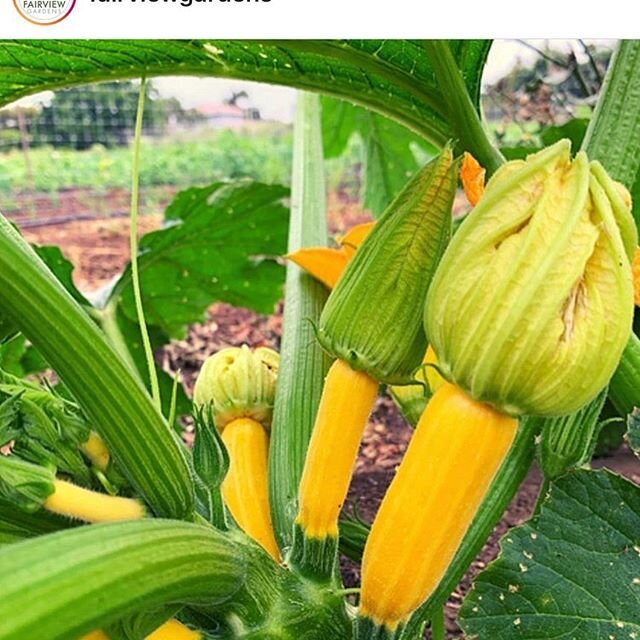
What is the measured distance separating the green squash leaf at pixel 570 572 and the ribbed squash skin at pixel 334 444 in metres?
→ 0.15

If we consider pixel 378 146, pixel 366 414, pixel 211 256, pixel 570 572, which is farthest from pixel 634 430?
pixel 378 146

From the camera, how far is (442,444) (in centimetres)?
72

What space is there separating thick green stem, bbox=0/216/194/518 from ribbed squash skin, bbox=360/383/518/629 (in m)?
0.16

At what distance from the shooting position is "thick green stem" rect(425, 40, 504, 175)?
40.9 inches

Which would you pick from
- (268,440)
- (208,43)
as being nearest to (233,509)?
(268,440)

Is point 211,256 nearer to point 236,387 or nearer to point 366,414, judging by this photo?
point 236,387

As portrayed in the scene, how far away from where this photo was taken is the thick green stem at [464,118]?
A: 104 cm

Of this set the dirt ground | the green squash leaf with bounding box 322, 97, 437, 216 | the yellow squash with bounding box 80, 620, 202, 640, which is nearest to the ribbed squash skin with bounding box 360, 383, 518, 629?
the yellow squash with bounding box 80, 620, 202, 640

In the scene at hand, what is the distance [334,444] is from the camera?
84 cm

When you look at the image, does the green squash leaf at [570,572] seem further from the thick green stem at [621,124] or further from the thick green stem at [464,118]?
the thick green stem at [464,118]

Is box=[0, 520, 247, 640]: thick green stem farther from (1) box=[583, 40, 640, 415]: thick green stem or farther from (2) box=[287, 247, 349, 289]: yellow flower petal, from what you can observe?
(2) box=[287, 247, 349, 289]: yellow flower petal

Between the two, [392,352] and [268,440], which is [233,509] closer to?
[268,440]

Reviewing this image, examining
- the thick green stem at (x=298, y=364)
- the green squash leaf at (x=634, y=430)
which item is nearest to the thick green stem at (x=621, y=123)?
the green squash leaf at (x=634, y=430)

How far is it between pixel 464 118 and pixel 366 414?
1.23 feet
